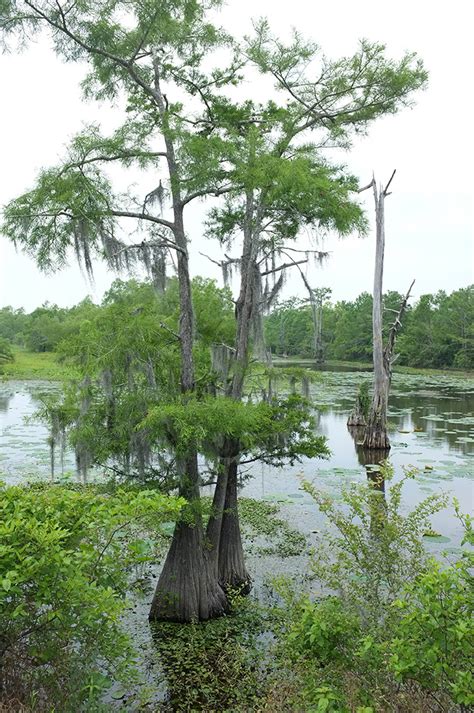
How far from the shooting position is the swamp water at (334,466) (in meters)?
8.19

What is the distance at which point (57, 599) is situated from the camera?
322cm

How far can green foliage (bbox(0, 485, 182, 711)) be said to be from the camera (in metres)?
3.13

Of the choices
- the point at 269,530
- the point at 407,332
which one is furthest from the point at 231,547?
the point at 407,332

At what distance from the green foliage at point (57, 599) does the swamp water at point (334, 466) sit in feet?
3.88

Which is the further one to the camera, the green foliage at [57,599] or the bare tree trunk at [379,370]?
the bare tree trunk at [379,370]

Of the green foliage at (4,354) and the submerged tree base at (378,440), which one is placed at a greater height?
the green foliage at (4,354)

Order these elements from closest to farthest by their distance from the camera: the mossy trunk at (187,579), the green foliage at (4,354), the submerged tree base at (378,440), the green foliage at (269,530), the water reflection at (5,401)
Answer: the mossy trunk at (187,579) < the green foliage at (269,530) < the submerged tree base at (378,440) < the water reflection at (5,401) < the green foliage at (4,354)

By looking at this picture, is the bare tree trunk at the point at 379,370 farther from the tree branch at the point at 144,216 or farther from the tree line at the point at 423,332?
the tree line at the point at 423,332

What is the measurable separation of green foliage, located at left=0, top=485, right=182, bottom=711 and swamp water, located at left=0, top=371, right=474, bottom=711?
1182 millimetres

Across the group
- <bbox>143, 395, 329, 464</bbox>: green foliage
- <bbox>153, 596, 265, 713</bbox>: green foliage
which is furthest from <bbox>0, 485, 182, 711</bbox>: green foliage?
<bbox>143, 395, 329, 464</bbox>: green foliage

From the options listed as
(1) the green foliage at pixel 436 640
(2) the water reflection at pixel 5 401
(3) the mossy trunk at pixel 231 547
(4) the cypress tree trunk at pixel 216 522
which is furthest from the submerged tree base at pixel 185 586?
(2) the water reflection at pixel 5 401

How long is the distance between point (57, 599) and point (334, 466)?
12138 mm

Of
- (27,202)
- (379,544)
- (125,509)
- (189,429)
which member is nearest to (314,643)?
(125,509)

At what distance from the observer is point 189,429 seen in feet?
20.0
